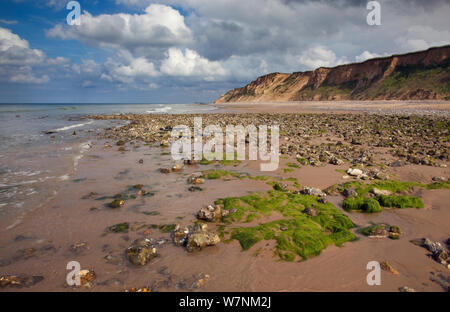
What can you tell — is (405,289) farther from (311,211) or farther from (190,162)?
(190,162)

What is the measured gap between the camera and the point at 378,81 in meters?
78.1

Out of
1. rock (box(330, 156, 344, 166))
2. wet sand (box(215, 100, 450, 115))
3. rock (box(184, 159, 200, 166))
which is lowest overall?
rock (box(184, 159, 200, 166))

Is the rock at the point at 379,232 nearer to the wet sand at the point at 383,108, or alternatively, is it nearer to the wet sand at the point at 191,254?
the wet sand at the point at 191,254

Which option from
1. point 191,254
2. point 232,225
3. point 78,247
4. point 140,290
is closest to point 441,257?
point 232,225

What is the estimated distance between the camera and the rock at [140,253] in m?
3.99

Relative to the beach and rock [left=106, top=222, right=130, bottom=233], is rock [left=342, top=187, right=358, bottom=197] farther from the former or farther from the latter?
rock [left=106, top=222, right=130, bottom=233]

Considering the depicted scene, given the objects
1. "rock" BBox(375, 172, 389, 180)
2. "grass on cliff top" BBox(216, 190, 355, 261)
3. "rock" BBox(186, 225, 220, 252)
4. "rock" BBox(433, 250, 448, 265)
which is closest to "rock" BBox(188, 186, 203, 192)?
"grass on cliff top" BBox(216, 190, 355, 261)

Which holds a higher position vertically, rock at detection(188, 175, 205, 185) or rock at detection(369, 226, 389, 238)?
rock at detection(188, 175, 205, 185)

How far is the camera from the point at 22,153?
12.9 metres

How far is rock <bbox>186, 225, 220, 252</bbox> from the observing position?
4371 mm

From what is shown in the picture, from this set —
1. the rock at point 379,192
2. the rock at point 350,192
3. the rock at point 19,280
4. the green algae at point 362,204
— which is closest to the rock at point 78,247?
the rock at point 19,280

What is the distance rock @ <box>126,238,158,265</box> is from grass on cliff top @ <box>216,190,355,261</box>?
1545 mm

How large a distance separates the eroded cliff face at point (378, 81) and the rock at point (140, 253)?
7395cm

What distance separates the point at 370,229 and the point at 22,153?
1685 centimetres
